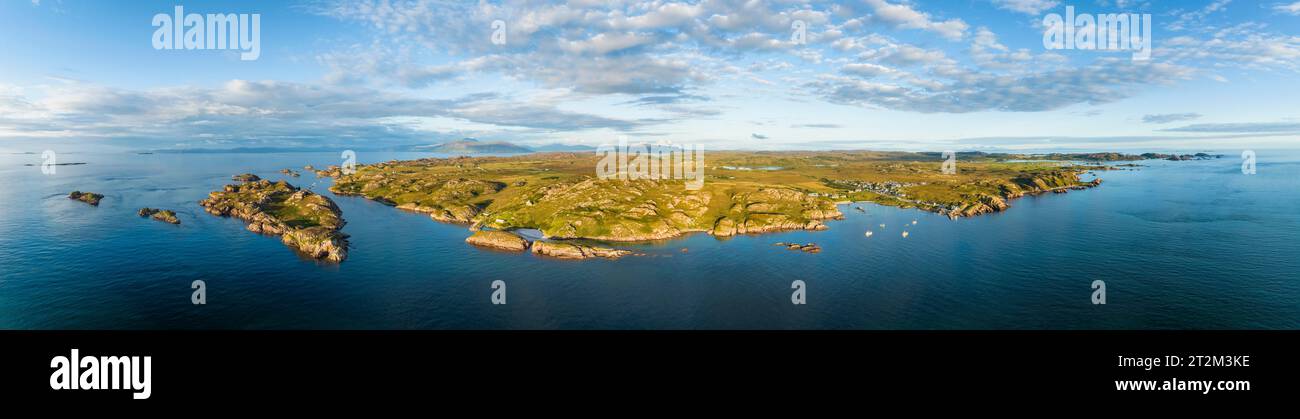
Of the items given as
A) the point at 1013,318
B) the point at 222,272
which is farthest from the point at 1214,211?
the point at 222,272

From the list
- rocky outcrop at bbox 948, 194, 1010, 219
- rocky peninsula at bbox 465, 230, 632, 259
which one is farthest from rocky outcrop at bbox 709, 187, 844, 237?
rocky outcrop at bbox 948, 194, 1010, 219

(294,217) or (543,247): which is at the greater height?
(294,217)

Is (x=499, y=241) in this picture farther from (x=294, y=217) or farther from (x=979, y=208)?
(x=979, y=208)

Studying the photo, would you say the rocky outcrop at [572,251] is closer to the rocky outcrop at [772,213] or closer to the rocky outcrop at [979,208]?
the rocky outcrop at [772,213]

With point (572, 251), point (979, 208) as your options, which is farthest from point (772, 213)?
point (979, 208)

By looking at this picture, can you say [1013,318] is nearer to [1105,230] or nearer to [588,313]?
[588,313]

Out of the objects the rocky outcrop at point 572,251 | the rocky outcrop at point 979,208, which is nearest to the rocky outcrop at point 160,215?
the rocky outcrop at point 572,251
